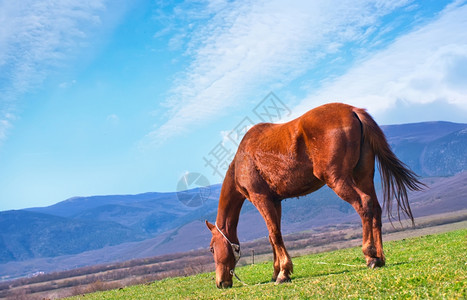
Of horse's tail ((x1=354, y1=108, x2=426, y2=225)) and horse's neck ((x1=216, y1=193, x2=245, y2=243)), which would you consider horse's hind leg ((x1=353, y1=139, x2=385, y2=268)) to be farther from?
horse's neck ((x1=216, y1=193, x2=245, y2=243))

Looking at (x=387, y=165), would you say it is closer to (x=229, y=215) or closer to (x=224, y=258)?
(x=229, y=215)

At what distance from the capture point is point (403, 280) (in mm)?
7770

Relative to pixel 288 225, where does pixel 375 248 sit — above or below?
above

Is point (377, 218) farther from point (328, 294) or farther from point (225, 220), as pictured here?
point (225, 220)

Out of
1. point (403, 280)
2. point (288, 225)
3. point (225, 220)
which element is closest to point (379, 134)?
point (403, 280)

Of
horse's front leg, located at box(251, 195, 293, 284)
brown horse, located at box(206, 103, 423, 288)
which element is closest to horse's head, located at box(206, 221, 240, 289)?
brown horse, located at box(206, 103, 423, 288)

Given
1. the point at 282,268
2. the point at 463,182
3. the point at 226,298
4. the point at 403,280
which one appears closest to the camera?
the point at 403,280

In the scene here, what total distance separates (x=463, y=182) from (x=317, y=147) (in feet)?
631

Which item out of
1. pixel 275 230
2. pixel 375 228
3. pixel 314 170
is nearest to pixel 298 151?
pixel 314 170

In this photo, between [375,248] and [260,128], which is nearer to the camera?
[375,248]

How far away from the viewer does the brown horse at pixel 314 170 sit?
10359mm

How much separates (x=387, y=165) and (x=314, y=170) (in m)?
1.98

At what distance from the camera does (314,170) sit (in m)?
10.8

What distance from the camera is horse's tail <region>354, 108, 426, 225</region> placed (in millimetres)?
→ 10641
